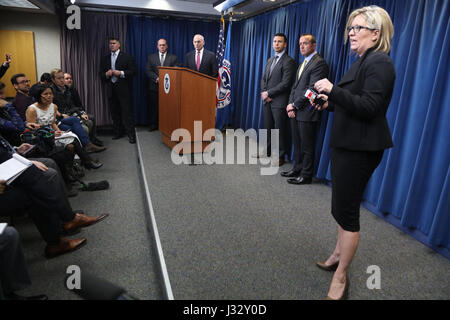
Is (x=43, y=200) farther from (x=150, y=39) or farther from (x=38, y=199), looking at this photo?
(x=150, y=39)

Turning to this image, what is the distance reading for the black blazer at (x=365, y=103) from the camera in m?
1.36

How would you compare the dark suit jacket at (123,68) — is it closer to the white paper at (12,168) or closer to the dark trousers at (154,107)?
the dark trousers at (154,107)

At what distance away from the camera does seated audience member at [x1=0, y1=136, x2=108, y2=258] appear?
193 centimetres

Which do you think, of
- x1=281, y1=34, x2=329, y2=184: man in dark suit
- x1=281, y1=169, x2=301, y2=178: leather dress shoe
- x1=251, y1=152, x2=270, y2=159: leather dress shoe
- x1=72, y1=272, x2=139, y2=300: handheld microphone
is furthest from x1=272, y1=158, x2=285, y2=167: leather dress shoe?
x1=72, y1=272, x2=139, y2=300: handheld microphone

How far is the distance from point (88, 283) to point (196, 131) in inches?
128

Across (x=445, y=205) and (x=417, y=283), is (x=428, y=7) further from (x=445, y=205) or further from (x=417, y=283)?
(x=417, y=283)

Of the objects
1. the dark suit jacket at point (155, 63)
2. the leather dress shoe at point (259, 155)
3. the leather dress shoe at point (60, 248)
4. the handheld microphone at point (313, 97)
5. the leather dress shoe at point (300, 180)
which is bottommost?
the leather dress shoe at point (60, 248)

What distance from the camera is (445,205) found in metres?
2.12

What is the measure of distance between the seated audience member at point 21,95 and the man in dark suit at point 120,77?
1.87 metres

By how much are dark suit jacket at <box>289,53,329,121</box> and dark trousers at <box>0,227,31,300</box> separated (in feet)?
9.21

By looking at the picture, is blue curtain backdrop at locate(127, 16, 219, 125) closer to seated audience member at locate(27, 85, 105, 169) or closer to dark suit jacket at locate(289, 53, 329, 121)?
seated audience member at locate(27, 85, 105, 169)

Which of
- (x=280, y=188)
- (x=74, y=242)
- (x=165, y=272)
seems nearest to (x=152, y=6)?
(x=280, y=188)

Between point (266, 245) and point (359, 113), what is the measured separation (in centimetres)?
117

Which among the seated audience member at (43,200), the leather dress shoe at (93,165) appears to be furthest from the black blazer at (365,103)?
the leather dress shoe at (93,165)
